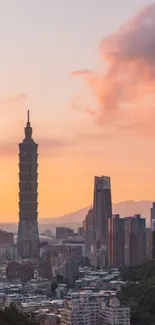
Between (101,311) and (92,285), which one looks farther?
(92,285)

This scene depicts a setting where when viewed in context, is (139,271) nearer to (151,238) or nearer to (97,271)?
(97,271)

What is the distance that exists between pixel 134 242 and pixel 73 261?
22.0 ft

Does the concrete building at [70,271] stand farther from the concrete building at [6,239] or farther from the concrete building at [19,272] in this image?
the concrete building at [6,239]

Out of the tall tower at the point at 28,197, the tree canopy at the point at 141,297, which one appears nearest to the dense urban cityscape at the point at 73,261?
the tall tower at the point at 28,197

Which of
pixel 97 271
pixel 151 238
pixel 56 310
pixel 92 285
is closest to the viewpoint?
pixel 56 310

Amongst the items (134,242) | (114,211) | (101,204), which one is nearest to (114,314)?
(134,242)

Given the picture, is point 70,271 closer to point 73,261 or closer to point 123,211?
point 73,261

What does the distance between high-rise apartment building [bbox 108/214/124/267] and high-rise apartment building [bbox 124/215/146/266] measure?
294 mm

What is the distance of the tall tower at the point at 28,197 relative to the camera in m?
45.2

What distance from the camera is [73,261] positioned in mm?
34469

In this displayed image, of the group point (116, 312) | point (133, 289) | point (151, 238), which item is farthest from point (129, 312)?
point (151, 238)

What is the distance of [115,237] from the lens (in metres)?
42.1

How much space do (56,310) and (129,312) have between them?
7.35ft

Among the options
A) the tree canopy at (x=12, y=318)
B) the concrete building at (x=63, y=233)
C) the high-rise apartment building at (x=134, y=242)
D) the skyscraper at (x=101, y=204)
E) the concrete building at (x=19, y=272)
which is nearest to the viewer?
the tree canopy at (x=12, y=318)
